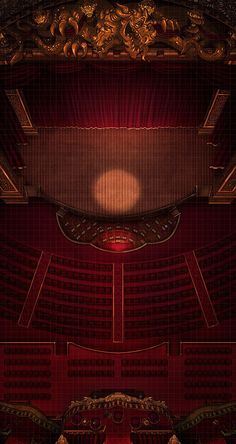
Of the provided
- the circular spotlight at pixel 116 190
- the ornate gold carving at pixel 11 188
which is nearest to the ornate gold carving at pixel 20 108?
the ornate gold carving at pixel 11 188

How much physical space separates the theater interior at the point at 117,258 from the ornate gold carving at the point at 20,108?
0.07 feet

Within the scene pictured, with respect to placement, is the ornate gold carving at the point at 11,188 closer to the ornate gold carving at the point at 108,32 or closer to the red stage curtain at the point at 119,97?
the red stage curtain at the point at 119,97

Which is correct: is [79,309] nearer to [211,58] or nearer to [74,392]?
[74,392]

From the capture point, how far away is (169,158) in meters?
5.32

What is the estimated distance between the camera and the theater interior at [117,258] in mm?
3990

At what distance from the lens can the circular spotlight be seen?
5.20 metres

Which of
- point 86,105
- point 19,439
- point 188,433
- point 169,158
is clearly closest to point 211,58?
point 86,105

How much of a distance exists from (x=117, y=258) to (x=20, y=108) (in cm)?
173

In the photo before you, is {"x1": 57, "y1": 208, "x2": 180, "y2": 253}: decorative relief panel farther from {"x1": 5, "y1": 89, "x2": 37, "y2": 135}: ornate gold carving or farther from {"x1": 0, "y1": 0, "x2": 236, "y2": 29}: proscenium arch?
{"x1": 0, "y1": 0, "x2": 236, "y2": 29}: proscenium arch

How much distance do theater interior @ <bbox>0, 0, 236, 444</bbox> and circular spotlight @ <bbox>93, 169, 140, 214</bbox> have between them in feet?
0.04

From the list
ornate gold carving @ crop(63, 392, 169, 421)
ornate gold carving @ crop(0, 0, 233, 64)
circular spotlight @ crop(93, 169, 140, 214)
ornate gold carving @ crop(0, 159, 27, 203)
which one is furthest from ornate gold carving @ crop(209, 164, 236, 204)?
ornate gold carving @ crop(63, 392, 169, 421)

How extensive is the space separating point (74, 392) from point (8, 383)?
2.07 feet

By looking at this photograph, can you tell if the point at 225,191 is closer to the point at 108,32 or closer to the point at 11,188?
the point at 11,188

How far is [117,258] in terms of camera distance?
495 cm
